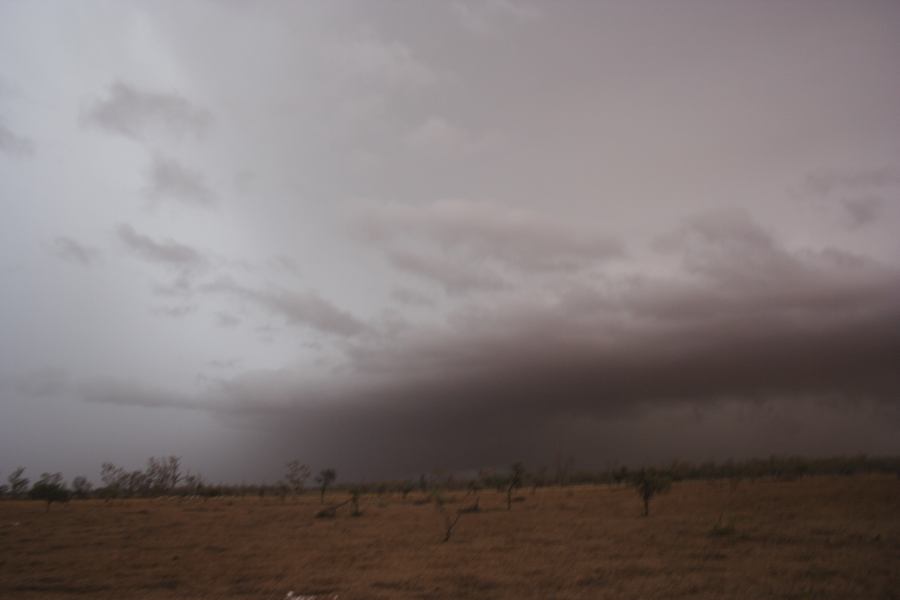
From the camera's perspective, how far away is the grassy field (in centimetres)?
1938

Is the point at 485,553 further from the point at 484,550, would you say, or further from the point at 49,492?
the point at 49,492

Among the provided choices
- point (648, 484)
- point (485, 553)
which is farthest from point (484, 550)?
point (648, 484)

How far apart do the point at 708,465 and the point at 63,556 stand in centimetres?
8990

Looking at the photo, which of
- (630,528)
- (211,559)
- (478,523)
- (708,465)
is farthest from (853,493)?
(708,465)

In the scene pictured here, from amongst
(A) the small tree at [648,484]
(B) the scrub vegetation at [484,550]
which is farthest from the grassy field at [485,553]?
(A) the small tree at [648,484]

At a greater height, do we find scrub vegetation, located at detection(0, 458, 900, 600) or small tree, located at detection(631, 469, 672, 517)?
small tree, located at detection(631, 469, 672, 517)

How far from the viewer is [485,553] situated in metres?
25.9

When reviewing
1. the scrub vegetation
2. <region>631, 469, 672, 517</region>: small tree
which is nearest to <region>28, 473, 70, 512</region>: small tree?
the scrub vegetation

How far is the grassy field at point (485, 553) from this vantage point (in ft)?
63.6

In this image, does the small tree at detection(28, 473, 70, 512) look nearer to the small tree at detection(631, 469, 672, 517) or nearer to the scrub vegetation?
the scrub vegetation

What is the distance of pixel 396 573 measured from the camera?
22.4 m

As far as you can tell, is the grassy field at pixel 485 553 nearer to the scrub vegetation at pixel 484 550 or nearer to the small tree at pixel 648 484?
the scrub vegetation at pixel 484 550

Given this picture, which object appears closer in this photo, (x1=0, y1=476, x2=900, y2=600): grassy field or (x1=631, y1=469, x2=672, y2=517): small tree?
(x1=0, y1=476, x2=900, y2=600): grassy field

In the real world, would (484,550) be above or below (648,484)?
below
